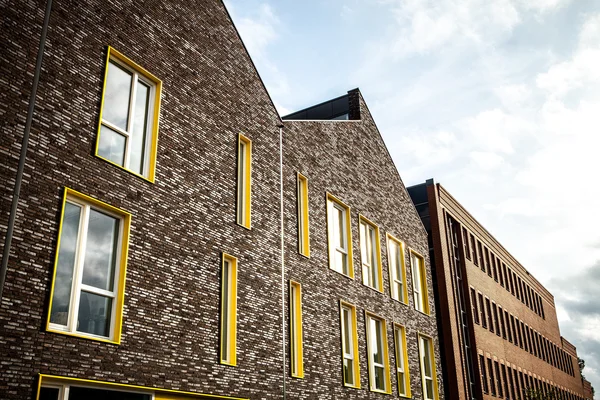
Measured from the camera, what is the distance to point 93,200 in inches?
415

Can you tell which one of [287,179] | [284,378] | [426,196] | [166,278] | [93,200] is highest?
[426,196]

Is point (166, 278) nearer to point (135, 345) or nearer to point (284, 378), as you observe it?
point (135, 345)

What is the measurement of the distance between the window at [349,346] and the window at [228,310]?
4990 mm

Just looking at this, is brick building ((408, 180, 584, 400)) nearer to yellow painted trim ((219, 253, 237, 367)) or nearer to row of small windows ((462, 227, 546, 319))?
row of small windows ((462, 227, 546, 319))

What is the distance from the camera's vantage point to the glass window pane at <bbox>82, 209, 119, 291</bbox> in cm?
1038

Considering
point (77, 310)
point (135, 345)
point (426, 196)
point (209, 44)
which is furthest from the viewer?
point (426, 196)

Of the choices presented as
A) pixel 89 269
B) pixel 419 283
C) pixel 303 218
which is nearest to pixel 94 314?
pixel 89 269

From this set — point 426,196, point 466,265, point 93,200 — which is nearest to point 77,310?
point 93,200

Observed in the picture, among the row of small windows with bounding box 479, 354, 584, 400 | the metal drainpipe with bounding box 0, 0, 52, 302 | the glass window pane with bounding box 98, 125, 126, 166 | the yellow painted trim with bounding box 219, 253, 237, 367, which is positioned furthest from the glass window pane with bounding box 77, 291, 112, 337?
the row of small windows with bounding box 479, 354, 584, 400

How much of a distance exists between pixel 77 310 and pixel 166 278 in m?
2.07

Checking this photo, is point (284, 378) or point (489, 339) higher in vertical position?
point (489, 339)

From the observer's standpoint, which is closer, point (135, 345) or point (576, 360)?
point (135, 345)

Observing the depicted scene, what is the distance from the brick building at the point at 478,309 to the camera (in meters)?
27.1

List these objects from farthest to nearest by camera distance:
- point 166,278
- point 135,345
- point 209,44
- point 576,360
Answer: point 576,360 < point 209,44 < point 166,278 < point 135,345
